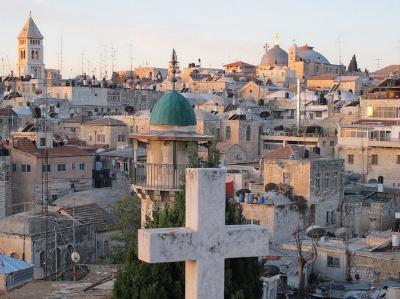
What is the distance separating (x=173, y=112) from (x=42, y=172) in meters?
18.5

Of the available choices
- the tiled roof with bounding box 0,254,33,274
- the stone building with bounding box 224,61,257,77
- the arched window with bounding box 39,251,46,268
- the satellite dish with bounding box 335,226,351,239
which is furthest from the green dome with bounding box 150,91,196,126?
the stone building with bounding box 224,61,257,77

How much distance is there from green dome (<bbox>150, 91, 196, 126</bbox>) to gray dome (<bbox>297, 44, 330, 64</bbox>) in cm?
8729

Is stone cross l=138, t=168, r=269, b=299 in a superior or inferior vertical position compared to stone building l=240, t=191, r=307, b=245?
superior

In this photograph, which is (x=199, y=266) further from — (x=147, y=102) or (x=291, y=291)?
(x=147, y=102)

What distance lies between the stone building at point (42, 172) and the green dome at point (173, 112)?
55.2ft

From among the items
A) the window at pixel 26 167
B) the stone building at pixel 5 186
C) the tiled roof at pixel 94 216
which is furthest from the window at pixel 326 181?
the stone building at pixel 5 186

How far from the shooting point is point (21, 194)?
31.9 metres

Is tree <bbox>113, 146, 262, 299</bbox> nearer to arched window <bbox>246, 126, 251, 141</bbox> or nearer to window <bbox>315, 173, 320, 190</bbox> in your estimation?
window <bbox>315, 173, 320, 190</bbox>

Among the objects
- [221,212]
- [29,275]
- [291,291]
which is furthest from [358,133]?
[221,212]

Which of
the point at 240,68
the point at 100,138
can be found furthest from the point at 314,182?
the point at 240,68

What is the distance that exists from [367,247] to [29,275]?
34.3 ft

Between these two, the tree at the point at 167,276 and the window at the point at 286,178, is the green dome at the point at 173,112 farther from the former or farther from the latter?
the window at the point at 286,178

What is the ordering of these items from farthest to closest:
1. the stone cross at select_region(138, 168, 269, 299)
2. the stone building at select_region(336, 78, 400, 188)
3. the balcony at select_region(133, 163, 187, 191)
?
the stone building at select_region(336, 78, 400, 188), the balcony at select_region(133, 163, 187, 191), the stone cross at select_region(138, 168, 269, 299)

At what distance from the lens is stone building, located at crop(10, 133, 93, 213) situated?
31453 millimetres
